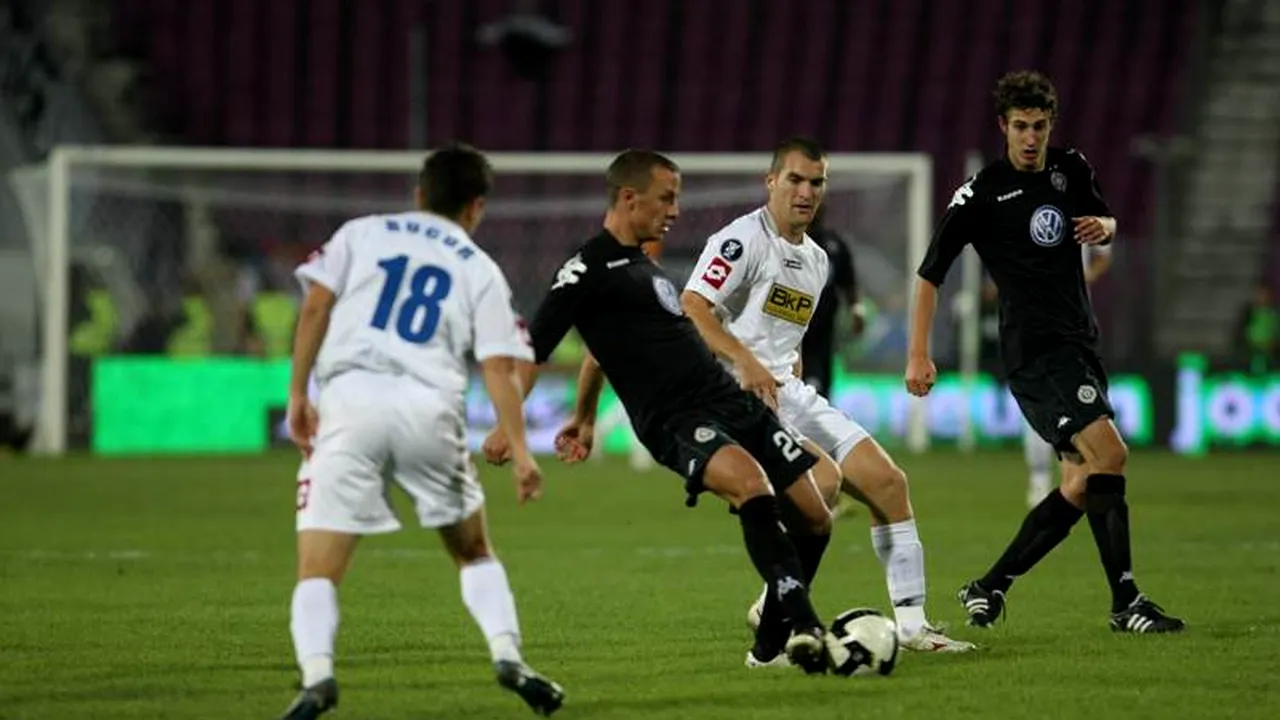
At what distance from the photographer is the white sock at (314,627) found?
250 inches

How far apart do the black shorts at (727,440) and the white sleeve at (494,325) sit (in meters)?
1.09

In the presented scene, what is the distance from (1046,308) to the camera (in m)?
9.26

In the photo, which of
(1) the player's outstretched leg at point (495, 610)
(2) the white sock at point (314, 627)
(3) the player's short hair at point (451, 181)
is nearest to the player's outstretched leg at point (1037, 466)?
(1) the player's outstretched leg at point (495, 610)

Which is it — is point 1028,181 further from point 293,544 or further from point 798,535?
point 293,544

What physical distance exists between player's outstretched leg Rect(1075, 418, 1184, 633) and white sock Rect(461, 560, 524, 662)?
3127 mm

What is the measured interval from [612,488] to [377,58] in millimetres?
12457

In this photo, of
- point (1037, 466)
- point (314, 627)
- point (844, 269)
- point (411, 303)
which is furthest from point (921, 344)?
point (1037, 466)

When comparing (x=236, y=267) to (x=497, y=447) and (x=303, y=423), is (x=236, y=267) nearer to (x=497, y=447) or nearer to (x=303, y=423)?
(x=497, y=447)

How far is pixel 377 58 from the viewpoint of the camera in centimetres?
2964

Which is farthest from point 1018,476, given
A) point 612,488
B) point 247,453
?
point 247,453

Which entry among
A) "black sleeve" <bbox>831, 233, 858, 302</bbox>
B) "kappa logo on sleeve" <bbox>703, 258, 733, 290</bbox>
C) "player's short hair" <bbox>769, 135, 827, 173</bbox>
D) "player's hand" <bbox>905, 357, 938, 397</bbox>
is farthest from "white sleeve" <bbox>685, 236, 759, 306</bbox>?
"black sleeve" <bbox>831, 233, 858, 302</bbox>

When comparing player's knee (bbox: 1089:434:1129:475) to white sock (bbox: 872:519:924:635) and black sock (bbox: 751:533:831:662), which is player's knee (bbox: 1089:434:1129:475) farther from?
black sock (bbox: 751:533:831:662)

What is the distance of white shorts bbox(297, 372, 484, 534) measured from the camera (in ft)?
21.2

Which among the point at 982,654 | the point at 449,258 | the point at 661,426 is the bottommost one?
the point at 982,654
